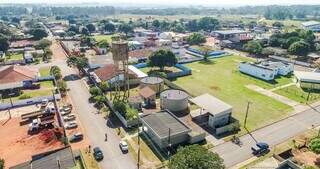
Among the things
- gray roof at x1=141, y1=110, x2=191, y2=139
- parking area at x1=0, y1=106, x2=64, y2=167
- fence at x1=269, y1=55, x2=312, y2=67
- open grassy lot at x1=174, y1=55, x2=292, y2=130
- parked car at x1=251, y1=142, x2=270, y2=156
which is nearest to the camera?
parking area at x1=0, y1=106, x2=64, y2=167

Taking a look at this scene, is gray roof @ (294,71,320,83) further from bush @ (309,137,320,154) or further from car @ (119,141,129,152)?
car @ (119,141,129,152)

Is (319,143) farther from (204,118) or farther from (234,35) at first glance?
(234,35)

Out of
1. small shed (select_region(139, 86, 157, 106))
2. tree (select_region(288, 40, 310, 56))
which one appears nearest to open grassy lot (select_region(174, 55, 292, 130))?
small shed (select_region(139, 86, 157, 106))

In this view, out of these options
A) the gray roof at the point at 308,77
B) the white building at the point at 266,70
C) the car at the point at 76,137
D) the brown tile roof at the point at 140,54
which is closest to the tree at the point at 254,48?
the white building at the point at 266,70

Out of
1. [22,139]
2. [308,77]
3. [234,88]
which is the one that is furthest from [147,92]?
[308,77]

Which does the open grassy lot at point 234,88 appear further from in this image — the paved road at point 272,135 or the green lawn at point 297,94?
the green lawn at point 297,94
